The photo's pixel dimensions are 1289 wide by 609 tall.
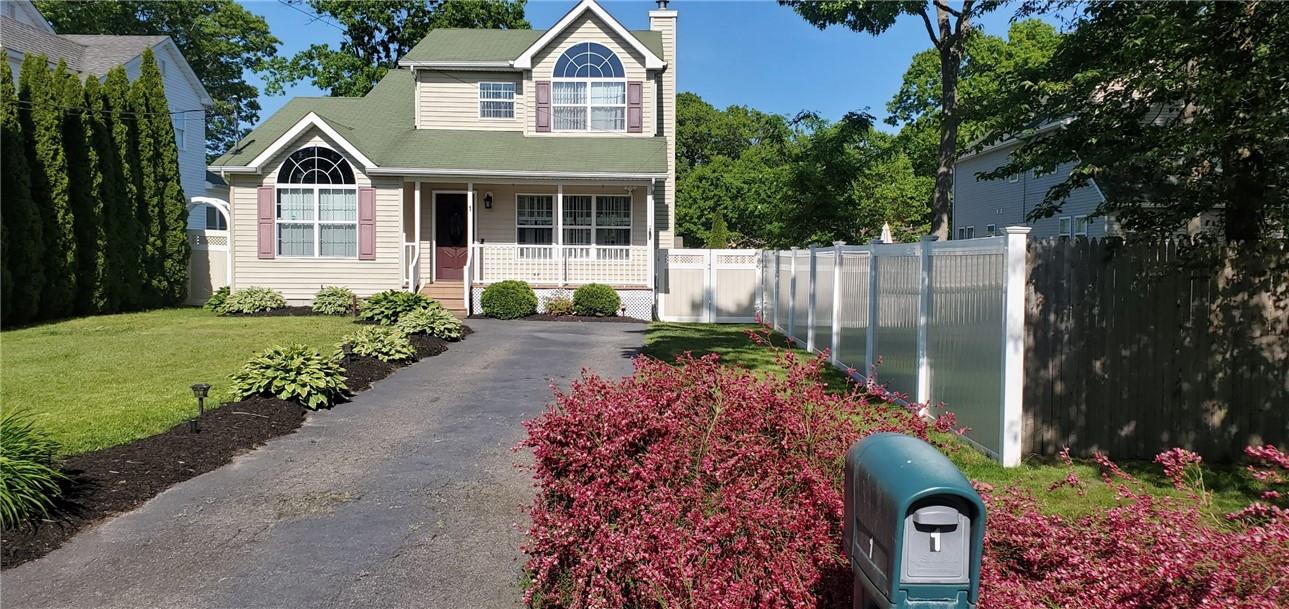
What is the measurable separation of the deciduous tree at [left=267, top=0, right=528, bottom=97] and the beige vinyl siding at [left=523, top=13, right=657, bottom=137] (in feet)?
49.9

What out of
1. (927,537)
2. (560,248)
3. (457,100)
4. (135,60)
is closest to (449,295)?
(560,248)

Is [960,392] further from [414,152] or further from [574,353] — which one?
[414,152]

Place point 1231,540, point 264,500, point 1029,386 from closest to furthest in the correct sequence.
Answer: point 1231,540 → point 264,500 → point 1029,386

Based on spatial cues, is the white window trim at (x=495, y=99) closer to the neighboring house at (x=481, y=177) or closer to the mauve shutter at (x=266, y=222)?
the neighboring house at (x=481, y=177)

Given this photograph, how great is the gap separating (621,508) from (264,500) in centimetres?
350

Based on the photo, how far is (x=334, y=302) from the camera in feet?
63.4

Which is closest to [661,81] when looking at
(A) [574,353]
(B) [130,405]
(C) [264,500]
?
(A) [574,353]

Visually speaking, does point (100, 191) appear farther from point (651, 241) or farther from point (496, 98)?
point (651, 241)

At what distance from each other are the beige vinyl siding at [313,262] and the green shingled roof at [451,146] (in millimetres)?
654

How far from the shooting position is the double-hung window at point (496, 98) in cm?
2239

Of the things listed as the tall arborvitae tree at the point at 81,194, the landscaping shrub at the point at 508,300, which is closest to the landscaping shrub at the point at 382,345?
the landscaping shrub at the point at 508,300

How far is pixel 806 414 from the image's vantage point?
13.6 ft

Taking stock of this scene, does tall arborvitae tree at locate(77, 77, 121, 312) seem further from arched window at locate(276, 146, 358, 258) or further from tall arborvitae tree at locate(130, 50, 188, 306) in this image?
arched window at locate(276, 146, 358, 258)

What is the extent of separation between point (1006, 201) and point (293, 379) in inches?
1038
